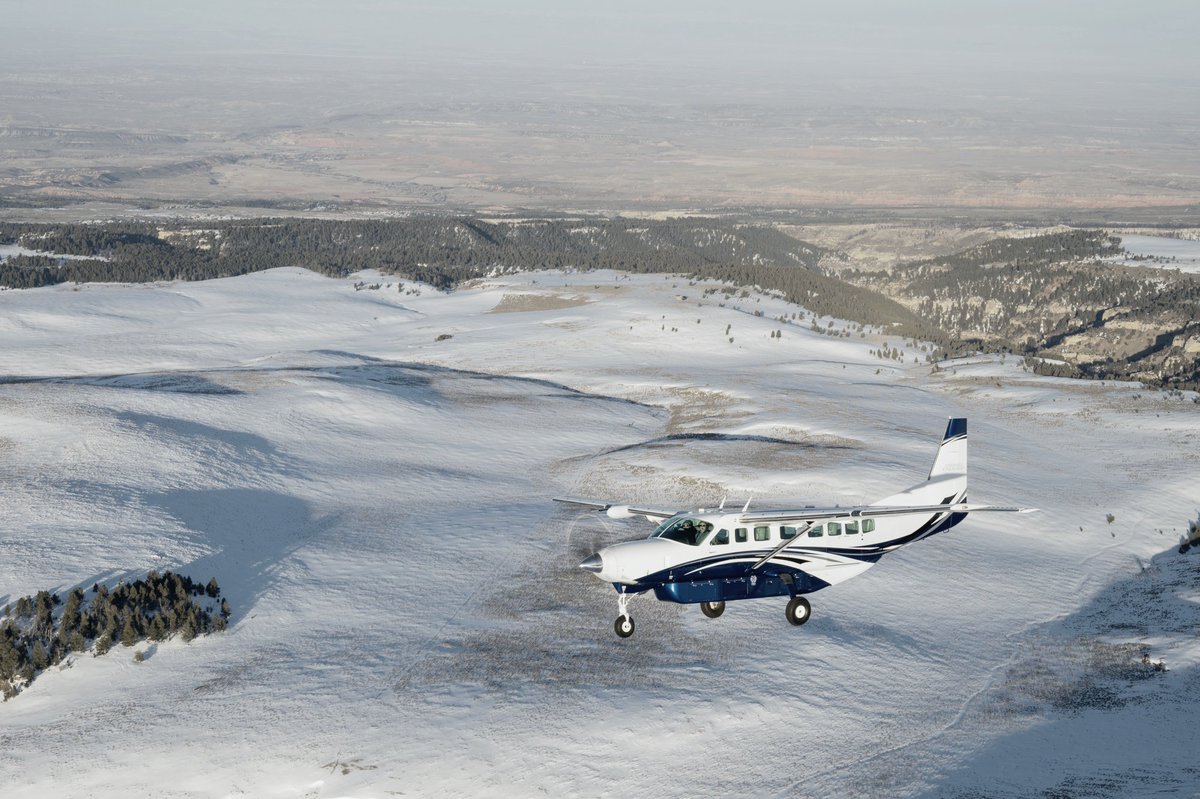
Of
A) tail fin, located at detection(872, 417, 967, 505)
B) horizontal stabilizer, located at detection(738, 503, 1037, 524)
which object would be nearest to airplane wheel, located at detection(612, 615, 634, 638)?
horizontal stabilizer, located at detection(738, 503, 1037, 524)

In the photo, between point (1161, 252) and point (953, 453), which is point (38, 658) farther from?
point (1161, 252)

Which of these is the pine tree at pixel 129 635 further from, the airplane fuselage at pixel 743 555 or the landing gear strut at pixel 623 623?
the landing gear strut at pixel 623 623

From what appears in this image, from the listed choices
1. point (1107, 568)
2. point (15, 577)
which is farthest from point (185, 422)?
point (1107, 568)

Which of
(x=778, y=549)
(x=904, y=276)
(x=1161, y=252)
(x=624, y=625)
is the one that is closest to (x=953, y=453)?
(x=778, y=549)

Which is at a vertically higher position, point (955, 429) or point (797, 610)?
point (955, 429)

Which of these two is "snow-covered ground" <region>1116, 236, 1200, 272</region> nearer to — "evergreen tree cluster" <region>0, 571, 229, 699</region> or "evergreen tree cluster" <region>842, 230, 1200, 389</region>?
"evergreen tree cluster" <region>842, 230, 1200, 389</region>
